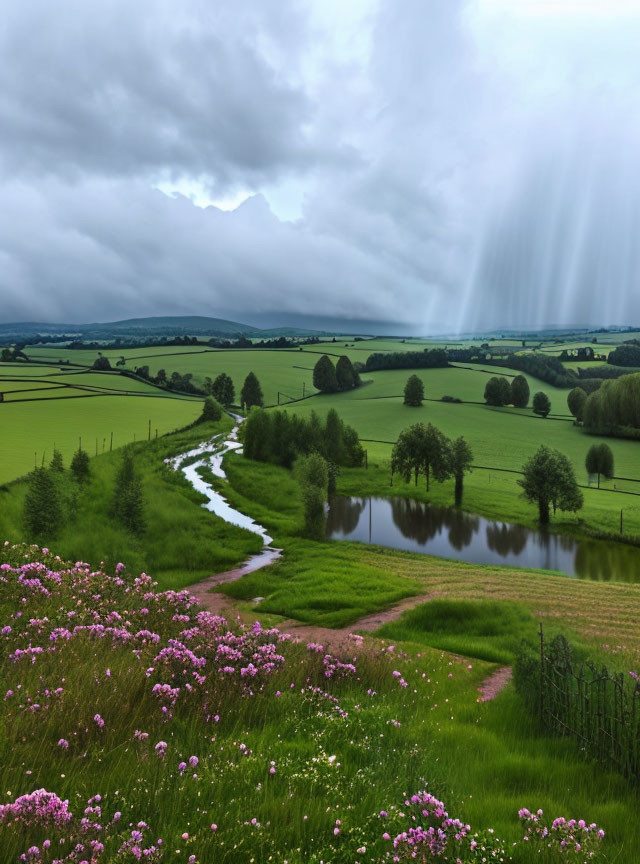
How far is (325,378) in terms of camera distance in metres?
162

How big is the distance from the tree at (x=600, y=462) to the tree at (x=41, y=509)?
74.0 meters

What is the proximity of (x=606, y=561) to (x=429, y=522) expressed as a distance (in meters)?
19.5

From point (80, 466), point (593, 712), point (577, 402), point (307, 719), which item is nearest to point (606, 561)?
point (593, 712)

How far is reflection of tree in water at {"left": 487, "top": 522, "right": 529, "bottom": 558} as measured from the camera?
52812 millimetres

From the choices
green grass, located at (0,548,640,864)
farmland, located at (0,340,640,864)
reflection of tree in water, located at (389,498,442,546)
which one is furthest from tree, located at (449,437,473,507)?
green grass, located at (0,548,640,864)

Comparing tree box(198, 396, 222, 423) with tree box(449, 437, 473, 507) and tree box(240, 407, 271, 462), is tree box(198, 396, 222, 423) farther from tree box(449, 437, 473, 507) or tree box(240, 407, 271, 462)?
tree box(449, 437, 473, 507)

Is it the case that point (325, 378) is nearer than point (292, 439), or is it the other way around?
point (292, 439)

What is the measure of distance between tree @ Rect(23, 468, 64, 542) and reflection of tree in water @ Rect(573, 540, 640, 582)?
43253 millimetres

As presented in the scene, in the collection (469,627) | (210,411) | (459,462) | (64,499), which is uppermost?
(210,411)

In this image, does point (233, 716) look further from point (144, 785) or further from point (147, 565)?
point (147, 565)

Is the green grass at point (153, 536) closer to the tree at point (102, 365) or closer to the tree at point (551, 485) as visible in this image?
the tree at point (551, 485)

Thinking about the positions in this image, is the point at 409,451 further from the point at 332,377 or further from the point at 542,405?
the point at 332,377

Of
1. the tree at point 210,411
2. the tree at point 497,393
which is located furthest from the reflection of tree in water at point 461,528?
the tree at point 497,393

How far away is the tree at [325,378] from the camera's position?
6393 inches
